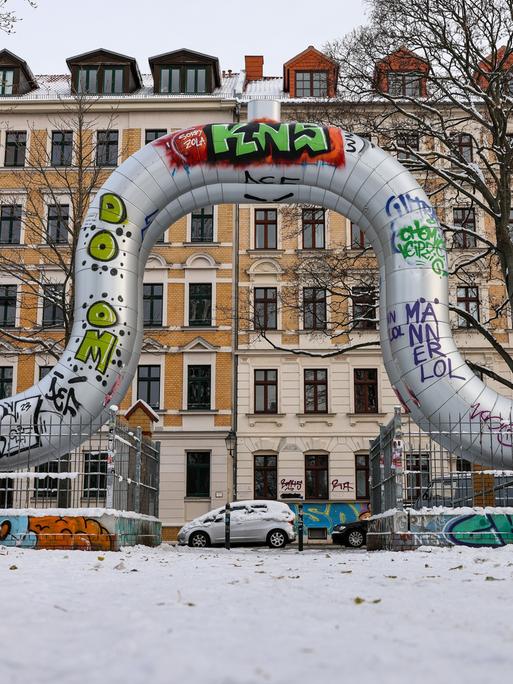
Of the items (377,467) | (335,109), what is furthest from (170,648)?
(335,109)

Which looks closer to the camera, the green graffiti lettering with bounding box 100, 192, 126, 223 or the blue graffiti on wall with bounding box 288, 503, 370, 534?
the green graffiti lettering with bounding box 100, 192, 126, 223

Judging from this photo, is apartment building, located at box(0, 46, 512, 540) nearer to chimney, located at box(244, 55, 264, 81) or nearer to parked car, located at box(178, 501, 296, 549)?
chimney, located at box(244, 55, 264, 81)

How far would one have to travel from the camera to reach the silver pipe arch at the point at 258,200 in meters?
11.7

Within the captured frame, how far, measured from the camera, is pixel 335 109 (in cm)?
2031

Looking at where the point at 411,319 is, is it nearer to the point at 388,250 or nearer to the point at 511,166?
the point at 388,250

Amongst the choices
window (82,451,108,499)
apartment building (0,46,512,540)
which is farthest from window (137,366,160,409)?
window (82,451,108,499)

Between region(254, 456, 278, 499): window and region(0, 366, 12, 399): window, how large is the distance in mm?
10345

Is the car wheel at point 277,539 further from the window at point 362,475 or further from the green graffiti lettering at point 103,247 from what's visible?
the green graffiti lettering at point 103,247

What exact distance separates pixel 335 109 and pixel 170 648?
17.9 m

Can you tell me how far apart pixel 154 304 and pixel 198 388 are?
402 cm

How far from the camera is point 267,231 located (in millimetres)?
36156

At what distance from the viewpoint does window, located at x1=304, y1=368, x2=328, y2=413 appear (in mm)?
34281

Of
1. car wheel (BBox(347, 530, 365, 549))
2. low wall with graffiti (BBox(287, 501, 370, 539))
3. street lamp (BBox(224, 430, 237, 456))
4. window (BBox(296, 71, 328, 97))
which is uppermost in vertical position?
window (BBox(296, 71, 328, 97))

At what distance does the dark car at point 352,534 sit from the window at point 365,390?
7.34m
